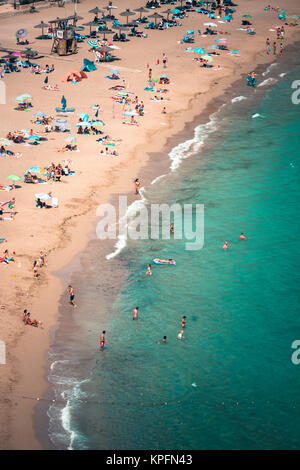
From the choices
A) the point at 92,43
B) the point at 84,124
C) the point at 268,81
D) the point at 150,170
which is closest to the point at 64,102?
the point at 84,124

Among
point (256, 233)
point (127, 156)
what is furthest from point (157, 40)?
point (256, 233)

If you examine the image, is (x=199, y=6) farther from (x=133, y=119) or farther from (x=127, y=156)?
(x=127, y=156)

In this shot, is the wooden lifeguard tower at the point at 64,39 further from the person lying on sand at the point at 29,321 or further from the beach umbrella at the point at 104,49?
the person lying on sand at the point at 29,321

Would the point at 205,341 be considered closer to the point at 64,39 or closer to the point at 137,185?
the point at 137,185

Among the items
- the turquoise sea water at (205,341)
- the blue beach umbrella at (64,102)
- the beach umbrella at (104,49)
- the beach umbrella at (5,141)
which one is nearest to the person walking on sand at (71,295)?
the turquoise sea water at (205,341)

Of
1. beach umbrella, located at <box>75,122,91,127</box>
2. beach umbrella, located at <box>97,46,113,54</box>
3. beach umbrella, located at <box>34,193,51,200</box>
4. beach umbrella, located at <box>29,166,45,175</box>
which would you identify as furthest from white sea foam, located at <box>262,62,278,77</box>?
beach umbrella, located at <box>34,193,51,200</box>
